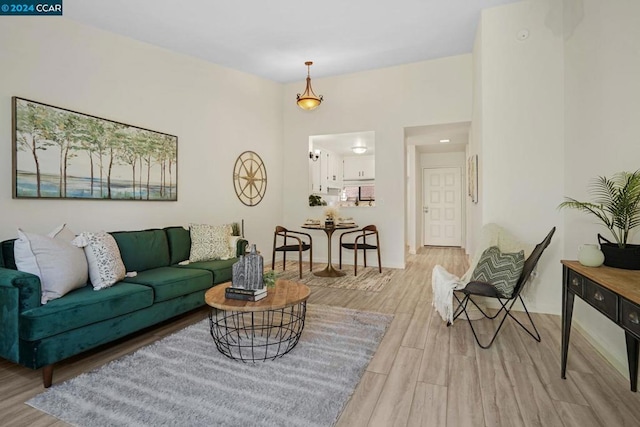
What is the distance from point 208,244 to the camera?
3797 mm

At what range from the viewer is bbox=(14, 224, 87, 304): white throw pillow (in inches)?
87.7

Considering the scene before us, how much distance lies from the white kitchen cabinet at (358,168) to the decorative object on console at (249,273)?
6647 millimetres

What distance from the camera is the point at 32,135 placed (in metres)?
2.92

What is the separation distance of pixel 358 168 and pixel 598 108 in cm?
632

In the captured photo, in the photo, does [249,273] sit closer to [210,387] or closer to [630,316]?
[210,387]

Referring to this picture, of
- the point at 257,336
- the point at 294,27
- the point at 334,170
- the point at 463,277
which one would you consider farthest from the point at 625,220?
the point at 334,170

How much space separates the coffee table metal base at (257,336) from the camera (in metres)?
2.44

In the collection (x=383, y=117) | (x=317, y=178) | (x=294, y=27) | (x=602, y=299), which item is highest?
(x=294, y=27)

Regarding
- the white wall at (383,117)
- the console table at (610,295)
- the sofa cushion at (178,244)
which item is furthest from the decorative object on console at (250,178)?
the console table at (610,295)

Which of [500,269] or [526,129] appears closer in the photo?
[500,269]

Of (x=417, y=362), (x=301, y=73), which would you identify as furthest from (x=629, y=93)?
(x=301, y=73)

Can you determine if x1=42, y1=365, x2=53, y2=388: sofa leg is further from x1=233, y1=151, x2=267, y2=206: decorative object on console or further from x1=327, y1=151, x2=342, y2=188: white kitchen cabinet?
x1=327, y1=151, x2=342, y2=188: white kitchen cabinet

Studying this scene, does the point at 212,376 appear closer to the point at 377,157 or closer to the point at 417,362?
the point at 417,362

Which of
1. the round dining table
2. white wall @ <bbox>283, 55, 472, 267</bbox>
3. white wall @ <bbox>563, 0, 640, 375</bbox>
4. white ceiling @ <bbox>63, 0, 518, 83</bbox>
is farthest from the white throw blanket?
white ceiling @ <bbox>63, 0, 518, 83</bbox>
